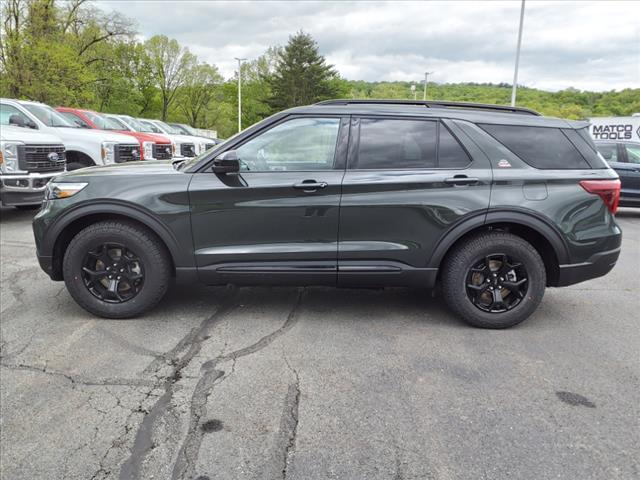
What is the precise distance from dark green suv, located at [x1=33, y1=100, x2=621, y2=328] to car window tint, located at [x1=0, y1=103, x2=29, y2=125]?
6753 mm

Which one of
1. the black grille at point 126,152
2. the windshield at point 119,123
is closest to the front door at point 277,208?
the black grille at point 126,152

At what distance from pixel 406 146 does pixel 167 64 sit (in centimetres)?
5171

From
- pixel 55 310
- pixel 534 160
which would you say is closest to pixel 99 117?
pixel 55 310

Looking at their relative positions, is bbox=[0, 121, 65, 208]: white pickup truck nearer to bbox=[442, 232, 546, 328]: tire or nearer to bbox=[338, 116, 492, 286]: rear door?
bbox=[338, 116, 492, 286]: rear door

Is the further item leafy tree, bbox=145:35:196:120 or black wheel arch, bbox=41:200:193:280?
leafy tree, bbox=145:35:196:120

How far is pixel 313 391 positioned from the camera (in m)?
2.84

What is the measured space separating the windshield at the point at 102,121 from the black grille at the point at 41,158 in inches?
149

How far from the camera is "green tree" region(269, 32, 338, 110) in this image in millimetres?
57438

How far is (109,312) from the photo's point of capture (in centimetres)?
386

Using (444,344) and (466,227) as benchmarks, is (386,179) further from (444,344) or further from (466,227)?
(444,344)

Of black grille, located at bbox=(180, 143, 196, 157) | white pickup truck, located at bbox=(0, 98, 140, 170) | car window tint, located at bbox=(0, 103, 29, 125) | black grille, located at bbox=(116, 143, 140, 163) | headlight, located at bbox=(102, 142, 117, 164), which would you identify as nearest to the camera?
car window tint, located at bbox=(0, 103, 29, 125)

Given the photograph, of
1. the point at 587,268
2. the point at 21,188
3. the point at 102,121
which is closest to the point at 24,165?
the point at 21,188

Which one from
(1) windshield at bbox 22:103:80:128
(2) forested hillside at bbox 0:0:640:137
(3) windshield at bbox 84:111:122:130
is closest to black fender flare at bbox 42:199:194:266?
(1) windshield at bbox 22:103:80:128

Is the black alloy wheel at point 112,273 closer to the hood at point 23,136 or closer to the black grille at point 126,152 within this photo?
the hood at point 23,136
